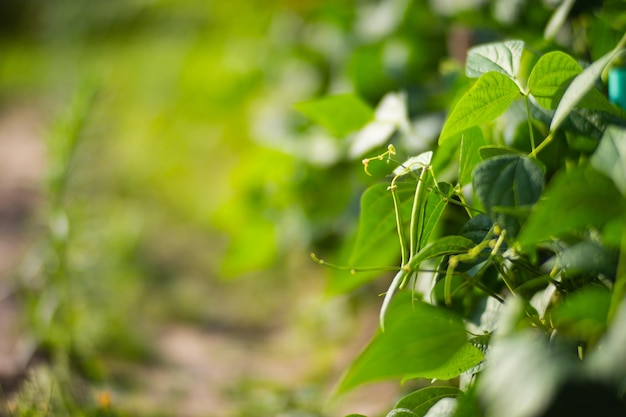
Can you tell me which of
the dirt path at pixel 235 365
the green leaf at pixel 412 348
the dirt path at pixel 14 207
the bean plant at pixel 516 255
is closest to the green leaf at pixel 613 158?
the bean plant at pixel 516 255

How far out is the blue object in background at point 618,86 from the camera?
1.37ft

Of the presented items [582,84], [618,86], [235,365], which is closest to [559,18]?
[618,86]

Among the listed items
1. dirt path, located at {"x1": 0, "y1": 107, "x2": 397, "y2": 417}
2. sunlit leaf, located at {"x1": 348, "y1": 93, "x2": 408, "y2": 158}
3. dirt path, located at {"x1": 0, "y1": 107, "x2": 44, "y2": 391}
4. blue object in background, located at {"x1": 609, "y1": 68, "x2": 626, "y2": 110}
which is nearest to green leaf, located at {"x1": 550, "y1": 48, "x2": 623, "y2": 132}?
blue object in background, located at {"x1": 609, "y1": 68, "x2": 626, "y2": 110}

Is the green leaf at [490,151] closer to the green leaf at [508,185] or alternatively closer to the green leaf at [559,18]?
the green leaf at [508,185]

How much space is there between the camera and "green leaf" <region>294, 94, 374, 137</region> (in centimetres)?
56

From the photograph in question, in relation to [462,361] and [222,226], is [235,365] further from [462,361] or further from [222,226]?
[462,361]

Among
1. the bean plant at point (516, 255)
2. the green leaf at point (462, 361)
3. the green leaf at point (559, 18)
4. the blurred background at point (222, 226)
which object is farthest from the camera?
the blurred background at point (222, 226)

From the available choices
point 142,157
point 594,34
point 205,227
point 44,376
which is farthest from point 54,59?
point 594,34

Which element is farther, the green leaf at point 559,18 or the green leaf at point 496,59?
the green leaf at point 559,18

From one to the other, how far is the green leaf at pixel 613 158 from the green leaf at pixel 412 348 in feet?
0.35

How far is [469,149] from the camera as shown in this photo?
381mm

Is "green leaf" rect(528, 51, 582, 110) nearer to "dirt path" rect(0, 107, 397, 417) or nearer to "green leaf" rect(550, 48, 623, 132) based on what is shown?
"green leaf" rect(550, 48, 623, 132)

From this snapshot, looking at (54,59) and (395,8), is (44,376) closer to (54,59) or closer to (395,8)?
(395,8)

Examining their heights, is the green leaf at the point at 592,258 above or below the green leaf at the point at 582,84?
below
